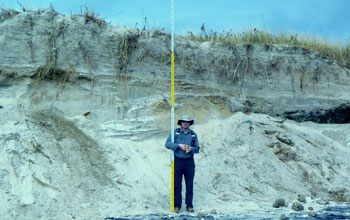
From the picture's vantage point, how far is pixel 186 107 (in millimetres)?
10492

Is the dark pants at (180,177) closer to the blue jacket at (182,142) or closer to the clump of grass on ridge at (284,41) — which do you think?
the blue jacket at (182,142)

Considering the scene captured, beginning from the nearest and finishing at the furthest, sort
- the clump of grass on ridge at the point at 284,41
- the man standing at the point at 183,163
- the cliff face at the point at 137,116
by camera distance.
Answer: the man standing at the point at 183,163, the cliff face at the point at 137,116, the clump of grass on ridge at the point at 284,41

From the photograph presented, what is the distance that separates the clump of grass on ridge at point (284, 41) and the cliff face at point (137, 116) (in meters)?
0.42

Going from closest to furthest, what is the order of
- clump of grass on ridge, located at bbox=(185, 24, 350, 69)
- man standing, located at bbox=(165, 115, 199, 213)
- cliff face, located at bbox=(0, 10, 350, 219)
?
man standing, located at bbox=(165, 115, 199, 213) → cliff face, located at bbox=(0, 10, 350, 219) → clump of grass on ridge, located at bbox=(185, 24, 350, 69)

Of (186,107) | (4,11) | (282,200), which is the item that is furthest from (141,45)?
(282,200)

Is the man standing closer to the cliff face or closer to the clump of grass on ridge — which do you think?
the cliff face

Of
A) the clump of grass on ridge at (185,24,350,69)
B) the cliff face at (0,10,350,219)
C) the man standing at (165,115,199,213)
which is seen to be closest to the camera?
the man standing at (165,115,199,213)

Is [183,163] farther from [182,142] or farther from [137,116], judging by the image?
[137,116]

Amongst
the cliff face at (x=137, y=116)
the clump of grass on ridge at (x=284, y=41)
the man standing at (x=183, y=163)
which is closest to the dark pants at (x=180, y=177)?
the man standing at (x=183, y=163)

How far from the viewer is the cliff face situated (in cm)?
773

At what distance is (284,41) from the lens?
12492 mm

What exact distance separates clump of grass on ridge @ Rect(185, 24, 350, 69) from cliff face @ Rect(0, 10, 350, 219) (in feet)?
1.38

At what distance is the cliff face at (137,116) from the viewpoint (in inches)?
304

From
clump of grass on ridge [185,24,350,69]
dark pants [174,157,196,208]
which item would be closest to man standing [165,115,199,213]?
dark pants [174,157,196,208]
